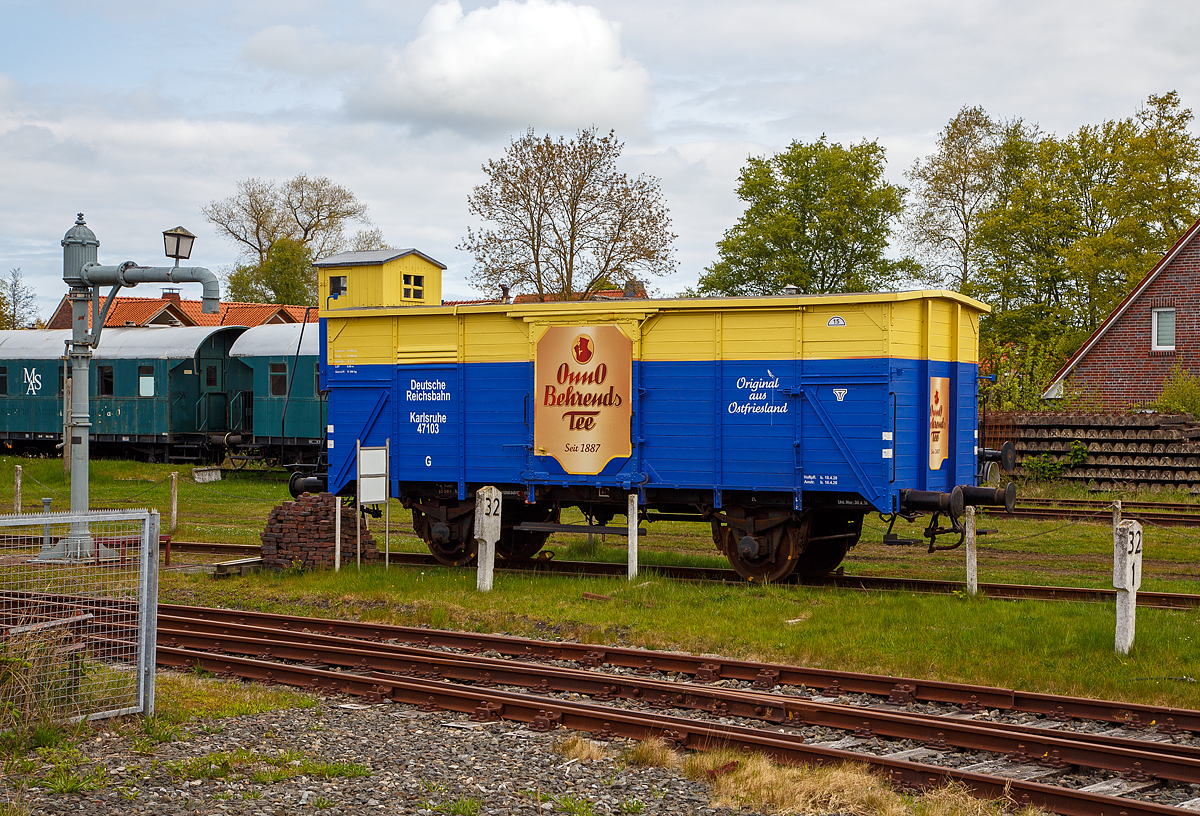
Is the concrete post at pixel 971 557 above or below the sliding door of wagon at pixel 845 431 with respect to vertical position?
below

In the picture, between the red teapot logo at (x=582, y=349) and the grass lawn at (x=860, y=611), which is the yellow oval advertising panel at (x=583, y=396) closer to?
the red teapot logo at (x=582, y=349)

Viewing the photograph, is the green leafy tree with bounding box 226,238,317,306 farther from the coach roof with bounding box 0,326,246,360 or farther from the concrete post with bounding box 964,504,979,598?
the concrete post with bounding box 964,504,979,598

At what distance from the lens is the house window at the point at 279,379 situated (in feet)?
104

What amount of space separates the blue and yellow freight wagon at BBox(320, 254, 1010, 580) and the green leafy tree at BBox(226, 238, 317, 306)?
5754 centimetres

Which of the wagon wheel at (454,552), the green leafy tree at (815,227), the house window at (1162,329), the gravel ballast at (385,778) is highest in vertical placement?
the green leafy tree at (815,227)

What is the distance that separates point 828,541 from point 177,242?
10.00 meters

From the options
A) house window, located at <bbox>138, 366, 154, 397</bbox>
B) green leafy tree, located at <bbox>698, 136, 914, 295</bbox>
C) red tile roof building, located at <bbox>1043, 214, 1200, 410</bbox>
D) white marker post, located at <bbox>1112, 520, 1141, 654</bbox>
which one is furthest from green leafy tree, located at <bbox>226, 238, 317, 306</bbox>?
white marker post, located at <bbox>1112, 520, 1141, 654</bbox>

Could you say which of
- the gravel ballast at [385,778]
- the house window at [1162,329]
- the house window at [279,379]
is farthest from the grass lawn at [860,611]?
the house window at [1162,329]

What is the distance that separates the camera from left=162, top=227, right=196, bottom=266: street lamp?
15.3 meters

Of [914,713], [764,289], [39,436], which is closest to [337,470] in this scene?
[914,713]

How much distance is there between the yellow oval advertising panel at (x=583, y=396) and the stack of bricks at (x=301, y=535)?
128 inches

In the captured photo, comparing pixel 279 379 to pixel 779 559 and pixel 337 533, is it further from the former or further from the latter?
pixel 779 559

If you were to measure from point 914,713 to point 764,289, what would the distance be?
4469cm

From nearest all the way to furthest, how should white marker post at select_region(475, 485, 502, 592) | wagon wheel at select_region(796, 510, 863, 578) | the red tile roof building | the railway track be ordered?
the railway track
white marker post at select_region(475, 485, 502, 592)
wagon wheel at select_region(796, 510, 863, 578)
the red tile roof building
